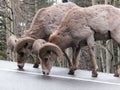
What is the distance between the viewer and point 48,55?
9.38 m

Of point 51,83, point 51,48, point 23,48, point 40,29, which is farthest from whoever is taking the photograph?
point 40,29

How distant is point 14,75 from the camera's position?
859 cm

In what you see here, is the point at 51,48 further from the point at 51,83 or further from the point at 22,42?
the point at 51,83

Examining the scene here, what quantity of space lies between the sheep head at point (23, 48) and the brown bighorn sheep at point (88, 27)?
0.82 meters

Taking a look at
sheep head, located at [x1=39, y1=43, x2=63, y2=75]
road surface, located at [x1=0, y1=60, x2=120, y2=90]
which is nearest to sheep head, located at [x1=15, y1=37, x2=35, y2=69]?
sheep head, located at [x1=39, y1=43, x2=63, y2=75]

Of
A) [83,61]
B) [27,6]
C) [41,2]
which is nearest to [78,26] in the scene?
[83,61]

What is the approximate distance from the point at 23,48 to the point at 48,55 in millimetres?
1286

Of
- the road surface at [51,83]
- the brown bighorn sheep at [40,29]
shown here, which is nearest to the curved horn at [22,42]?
the brown bighorn sheep at [40,29]

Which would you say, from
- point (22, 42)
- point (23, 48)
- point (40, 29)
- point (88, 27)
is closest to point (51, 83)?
point (88, 27)

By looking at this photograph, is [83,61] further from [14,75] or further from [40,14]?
[14,75]

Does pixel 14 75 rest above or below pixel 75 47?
below

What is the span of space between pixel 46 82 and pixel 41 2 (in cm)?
2750

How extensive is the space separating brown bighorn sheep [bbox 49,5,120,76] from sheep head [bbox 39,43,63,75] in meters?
0.40

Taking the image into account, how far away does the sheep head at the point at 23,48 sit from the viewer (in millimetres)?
10237
